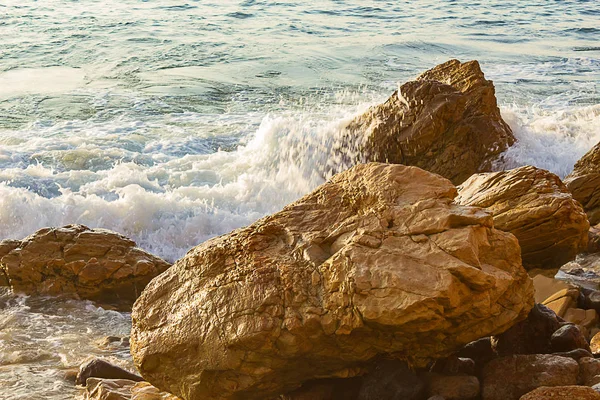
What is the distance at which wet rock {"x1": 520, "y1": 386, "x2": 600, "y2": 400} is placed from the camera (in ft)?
10.1

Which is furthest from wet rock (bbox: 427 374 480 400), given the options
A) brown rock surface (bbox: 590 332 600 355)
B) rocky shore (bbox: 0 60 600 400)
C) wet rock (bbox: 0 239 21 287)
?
wet rock (bbox: 0 239 21 287)

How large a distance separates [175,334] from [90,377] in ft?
3.90

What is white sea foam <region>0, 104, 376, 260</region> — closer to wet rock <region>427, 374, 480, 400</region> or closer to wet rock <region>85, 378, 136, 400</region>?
wet rock <region>85, 378, 136, 400</region>

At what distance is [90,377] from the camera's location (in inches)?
176

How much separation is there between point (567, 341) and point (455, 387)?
748 mm

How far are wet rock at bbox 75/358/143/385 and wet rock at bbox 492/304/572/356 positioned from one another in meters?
2.06

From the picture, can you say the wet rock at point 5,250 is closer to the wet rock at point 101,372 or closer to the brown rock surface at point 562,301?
the wet rock at point 101,372

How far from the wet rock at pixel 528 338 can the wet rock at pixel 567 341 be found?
0.02 m

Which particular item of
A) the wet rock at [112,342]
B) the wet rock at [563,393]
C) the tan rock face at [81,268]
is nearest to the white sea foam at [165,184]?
the tan rock face at [81,268]

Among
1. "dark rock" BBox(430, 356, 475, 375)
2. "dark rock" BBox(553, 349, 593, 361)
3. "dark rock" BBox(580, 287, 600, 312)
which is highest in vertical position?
"dark rock" BBox(553, 349, 593, 361)

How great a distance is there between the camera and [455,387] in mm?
3479

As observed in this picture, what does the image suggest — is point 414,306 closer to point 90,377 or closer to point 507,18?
point 90,377

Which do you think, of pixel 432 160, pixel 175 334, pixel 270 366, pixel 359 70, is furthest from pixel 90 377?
pixel 359 70

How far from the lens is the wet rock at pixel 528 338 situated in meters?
3.85
